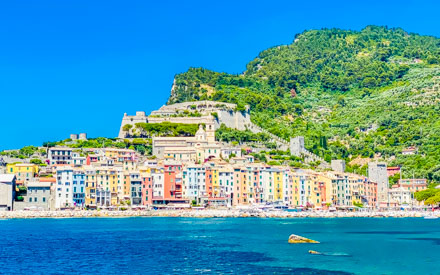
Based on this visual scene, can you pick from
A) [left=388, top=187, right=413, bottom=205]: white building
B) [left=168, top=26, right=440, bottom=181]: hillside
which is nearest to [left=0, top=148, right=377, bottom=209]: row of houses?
[left=388, top=187, right=413, bottom=205]: white building

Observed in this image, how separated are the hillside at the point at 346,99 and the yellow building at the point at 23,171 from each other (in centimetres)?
4511

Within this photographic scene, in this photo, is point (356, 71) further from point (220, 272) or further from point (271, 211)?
point (220, 272)

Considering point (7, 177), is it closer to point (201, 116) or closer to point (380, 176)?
point (201, 116)

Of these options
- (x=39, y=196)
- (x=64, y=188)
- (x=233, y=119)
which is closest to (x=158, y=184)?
(x=64, y=188)

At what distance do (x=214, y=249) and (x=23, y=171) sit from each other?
55.3 metres

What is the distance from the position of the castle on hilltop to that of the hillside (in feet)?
8.07

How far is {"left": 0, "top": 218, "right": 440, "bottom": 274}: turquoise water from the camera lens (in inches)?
1649

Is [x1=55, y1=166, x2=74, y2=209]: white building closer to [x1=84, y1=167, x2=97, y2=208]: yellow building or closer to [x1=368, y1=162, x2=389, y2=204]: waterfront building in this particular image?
[x1=84, y1=167, x2=97, y2=208]: yellow building

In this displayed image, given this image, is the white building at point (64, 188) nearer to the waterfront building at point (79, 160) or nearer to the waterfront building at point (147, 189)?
the waterfront building at point (147, 189)

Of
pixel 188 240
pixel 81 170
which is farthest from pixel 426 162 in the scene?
pixel 188 240

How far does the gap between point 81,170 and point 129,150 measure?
18.3 metres

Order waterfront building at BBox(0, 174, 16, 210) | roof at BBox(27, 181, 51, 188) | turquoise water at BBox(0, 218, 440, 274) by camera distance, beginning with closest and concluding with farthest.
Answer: turquoise water at BBox(0, 218, 440, 274), waterfront building at BBox(0, 174, 16, 210), roof at BBox(27, 181, 51, 188)

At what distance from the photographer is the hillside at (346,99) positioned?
126 m

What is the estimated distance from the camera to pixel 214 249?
51.6 meters
